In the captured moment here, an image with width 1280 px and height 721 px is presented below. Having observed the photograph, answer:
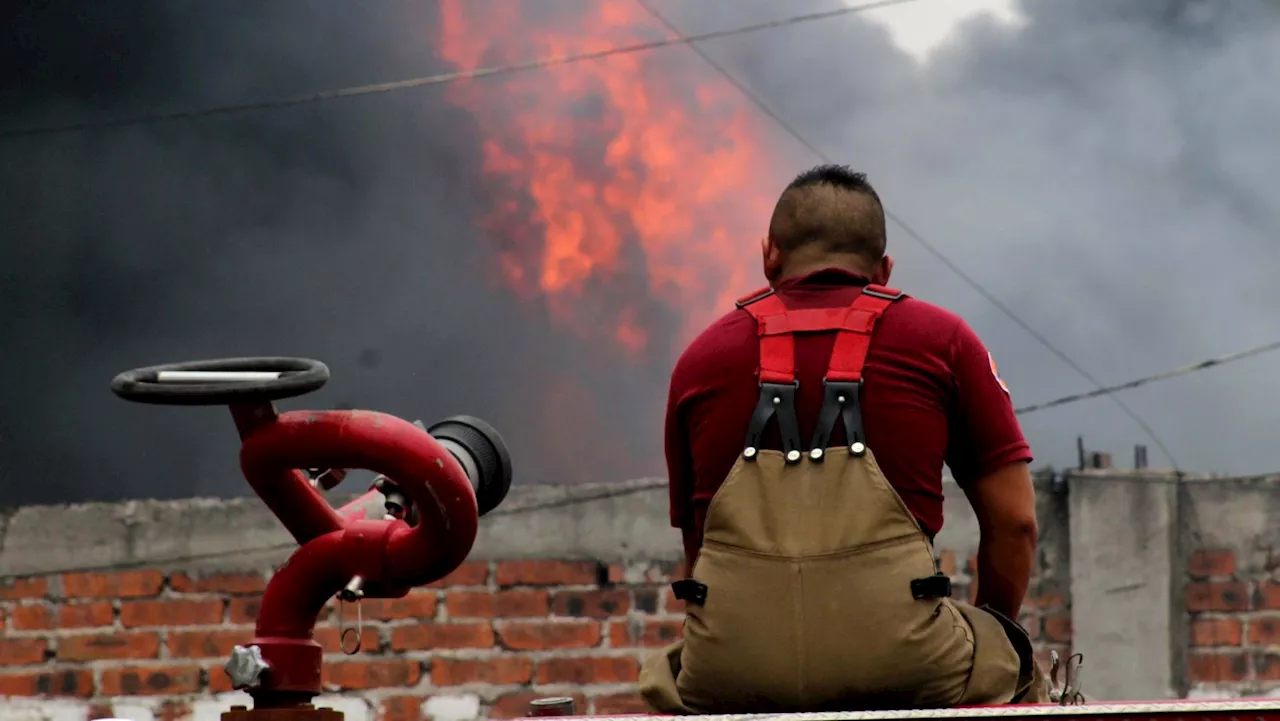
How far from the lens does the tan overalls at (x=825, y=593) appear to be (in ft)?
7.49

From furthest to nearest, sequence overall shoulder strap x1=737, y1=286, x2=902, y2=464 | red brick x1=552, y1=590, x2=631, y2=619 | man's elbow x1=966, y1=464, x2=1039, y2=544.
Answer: red brick x1=552, y1=590, x2=631, y2=619 < man's elbow x1=966, y1=464, x2=1039, y2=544 < overall shoulder strap x1=737, y1=286, x2=902, y2=464

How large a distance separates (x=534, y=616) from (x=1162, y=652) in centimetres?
174


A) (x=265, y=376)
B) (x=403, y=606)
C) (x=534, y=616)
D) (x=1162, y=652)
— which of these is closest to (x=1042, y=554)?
(x=1162, y=652)

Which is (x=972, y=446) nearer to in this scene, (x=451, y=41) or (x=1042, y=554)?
(x=1042, y=554)

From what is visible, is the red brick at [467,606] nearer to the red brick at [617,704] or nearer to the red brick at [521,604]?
the red brick at [521,604]

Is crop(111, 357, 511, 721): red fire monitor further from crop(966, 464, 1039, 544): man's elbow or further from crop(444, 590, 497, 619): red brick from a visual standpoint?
crop(444, 590, 497, 619): red brick

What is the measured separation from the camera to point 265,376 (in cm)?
229

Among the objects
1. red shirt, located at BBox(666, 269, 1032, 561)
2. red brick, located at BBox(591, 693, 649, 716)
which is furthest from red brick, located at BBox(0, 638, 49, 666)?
red shirt, located at BBox(666, 269, 1032, 561)

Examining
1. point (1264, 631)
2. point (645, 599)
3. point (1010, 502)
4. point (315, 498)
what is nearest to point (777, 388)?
point (1010, 502)

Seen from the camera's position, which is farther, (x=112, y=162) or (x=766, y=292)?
(x=112, y=162)

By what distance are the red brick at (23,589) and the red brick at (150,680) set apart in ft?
0.99

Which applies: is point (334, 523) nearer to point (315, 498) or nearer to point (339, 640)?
point (315, 498)

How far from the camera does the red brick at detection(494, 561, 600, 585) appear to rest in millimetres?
4711

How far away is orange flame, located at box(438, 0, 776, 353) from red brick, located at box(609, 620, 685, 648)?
183cm
